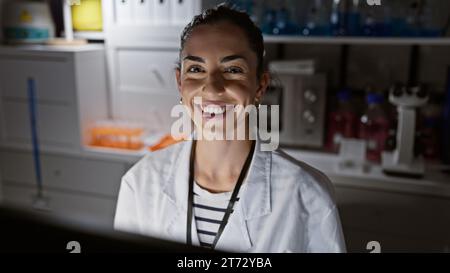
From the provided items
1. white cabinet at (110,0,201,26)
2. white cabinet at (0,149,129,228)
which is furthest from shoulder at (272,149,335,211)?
white cabinet at (0,149,129,228)

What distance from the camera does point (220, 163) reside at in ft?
2.86

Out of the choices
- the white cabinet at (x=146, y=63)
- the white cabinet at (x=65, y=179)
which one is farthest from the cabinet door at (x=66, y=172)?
the white cabinet at (x=146, y=63)

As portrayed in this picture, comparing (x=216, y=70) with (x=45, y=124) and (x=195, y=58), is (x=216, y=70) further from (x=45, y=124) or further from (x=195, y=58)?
(x=45, y=124)

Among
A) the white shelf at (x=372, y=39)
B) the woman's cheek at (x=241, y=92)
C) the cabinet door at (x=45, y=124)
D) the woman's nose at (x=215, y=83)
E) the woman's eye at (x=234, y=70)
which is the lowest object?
the cabinet door at (x=45, y=124)

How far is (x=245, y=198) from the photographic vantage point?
824 millimetres

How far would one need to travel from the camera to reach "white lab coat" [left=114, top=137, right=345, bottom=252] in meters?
0.80

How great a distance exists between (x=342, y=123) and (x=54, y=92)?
1.15m

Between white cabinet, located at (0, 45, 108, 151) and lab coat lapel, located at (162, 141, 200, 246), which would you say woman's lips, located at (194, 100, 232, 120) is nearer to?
lab coat lapel, located at (162, 141, 200, 246)

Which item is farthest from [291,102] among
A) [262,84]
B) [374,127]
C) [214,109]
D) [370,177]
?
[214,109]

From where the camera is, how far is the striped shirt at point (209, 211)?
817mm

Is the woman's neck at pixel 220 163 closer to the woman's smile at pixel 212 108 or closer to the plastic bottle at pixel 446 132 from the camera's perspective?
the woman's smile at pixel 212 108

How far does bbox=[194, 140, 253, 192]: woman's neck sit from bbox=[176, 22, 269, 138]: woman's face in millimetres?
76
